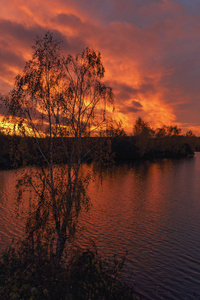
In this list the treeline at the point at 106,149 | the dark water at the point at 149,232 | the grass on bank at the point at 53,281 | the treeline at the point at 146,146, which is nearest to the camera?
the grass on bank at the point at 53,281

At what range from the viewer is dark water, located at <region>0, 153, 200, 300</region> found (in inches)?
691

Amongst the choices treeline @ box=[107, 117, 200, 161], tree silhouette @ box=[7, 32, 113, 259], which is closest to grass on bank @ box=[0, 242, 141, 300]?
tree silhouette @ box=[7, 32, 113, 259]

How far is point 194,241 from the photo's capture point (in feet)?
78.7

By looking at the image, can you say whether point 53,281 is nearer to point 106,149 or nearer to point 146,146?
point 106,149

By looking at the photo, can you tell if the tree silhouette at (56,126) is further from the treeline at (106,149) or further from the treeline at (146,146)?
the treeline at (146,146)

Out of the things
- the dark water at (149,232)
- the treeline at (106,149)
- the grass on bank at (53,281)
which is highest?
the treeline at (106,149)

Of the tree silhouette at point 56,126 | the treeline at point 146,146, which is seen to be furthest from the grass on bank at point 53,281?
the treeline at point 146,146

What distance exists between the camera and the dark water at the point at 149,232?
17562 millimetres

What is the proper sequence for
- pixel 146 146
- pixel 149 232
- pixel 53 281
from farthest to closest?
1. pixel 146 146
2. pixel 149 232
3. pixel 53 281

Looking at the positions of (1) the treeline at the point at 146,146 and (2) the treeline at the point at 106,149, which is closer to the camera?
(2) the treeline at the point at 106,149

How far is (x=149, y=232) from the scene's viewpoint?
2677 cm

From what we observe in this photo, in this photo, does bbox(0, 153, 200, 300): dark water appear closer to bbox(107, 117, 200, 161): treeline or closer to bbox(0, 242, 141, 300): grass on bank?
bbox(0, 242, 141, 300): grass on bank

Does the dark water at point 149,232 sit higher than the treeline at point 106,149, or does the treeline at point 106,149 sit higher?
the treeline at point 106,149

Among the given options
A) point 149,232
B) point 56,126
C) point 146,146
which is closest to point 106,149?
point 56,126
